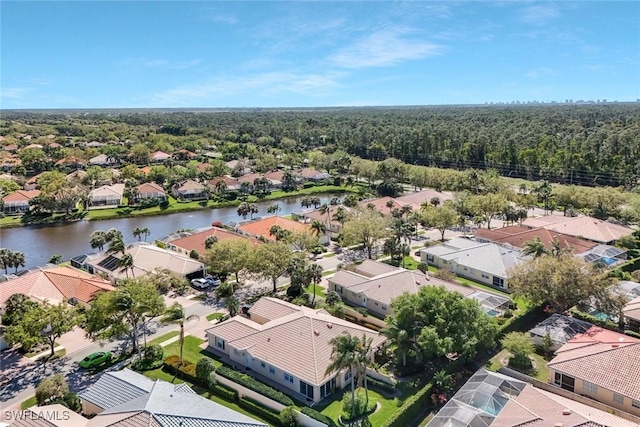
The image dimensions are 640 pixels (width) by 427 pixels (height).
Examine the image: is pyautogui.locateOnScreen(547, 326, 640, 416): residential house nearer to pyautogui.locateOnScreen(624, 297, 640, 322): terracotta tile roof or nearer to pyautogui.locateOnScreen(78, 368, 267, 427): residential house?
pyautogui.locateOnScreen(624, 297, 640, 322): terracotta tile roof

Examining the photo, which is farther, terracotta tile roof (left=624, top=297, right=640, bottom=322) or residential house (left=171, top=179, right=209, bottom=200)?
residential house (left=171, top=179, right=209, bottom=200)

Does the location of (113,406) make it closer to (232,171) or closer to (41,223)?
(41,223)

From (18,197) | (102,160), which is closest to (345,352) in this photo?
(18,197)

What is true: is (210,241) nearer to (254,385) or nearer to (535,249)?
(254,385)

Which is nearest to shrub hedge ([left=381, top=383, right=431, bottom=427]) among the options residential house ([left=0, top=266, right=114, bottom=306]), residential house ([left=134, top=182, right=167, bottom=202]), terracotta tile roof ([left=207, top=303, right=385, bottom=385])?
terracotta tile roof ([left=207, top=303, right=385, bottom=385])

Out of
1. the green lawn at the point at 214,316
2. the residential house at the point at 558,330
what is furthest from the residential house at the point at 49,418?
the residential house at the point at 558,330
